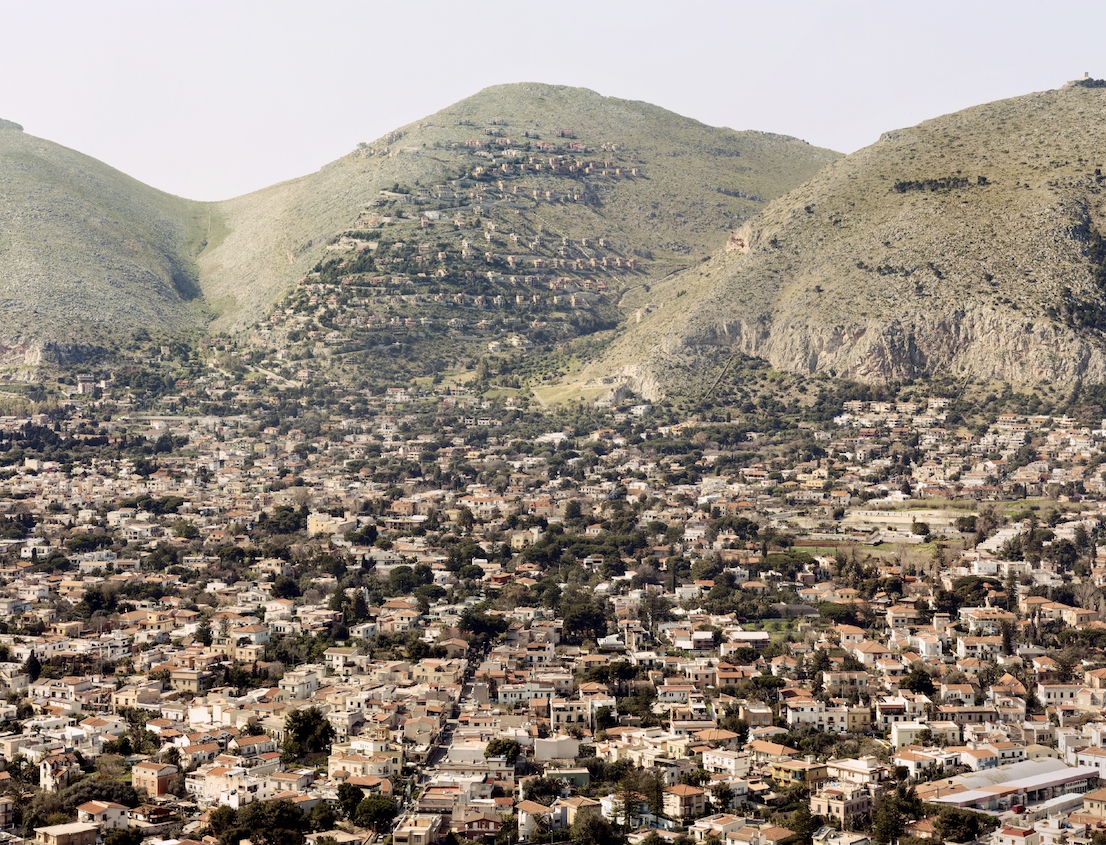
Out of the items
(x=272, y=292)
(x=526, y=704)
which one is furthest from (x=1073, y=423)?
(x=272, y=292)

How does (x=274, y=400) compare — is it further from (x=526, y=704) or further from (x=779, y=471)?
(x=526, y=704)

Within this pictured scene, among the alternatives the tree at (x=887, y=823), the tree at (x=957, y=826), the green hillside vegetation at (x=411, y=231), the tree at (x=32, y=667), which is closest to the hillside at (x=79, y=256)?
the green hillside vegetation at (x=411, y=231)

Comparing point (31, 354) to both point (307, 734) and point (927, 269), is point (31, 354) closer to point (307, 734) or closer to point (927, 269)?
point (927, 269)

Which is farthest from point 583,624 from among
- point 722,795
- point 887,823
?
point 887,823

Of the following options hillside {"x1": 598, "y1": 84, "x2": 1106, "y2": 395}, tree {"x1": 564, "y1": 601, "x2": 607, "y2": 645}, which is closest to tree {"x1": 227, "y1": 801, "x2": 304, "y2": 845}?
tree {"x1": 564, "y1": 601, "x2": 607, "y2": 645}

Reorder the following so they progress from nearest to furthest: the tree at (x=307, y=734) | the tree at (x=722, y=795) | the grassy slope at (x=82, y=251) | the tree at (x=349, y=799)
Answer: the tree at (x=349, y=799) < the tree at (x=722, y=795) < the tree at (x=307, y=734) < the grassy slope at (x=82, y=251)

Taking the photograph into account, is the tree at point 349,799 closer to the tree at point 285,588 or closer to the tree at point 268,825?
the tree at point 268,825

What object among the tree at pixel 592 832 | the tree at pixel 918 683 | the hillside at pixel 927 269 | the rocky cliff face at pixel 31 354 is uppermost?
the hillside at pixel 927 269

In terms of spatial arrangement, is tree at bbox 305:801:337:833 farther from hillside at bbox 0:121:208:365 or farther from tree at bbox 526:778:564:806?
hillside at bbox 0:121:208:365
